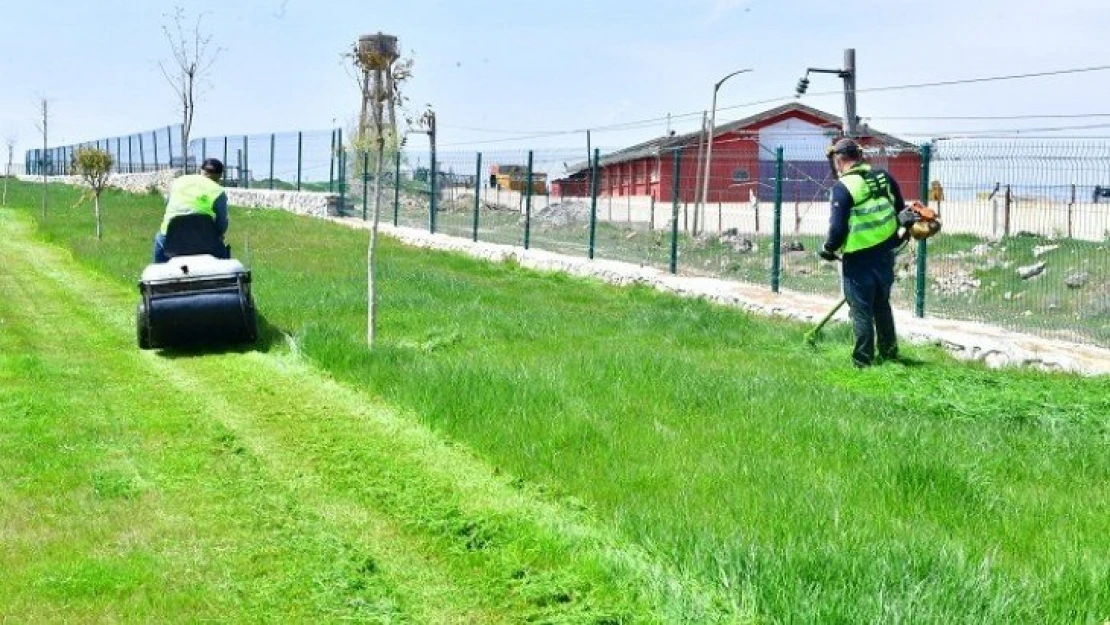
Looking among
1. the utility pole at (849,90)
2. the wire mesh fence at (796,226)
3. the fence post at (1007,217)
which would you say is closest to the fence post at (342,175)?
the wire mesh fence at (796,226)

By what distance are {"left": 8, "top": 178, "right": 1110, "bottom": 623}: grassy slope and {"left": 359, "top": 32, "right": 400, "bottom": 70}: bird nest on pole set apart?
221 centimetres

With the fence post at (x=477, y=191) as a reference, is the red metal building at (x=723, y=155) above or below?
above

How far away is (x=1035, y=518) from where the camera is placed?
577 cm

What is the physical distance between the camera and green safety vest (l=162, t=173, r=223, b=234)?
1162cm

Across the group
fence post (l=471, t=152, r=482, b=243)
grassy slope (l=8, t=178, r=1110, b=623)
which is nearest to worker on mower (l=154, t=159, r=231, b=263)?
grassy slope (l=8, t=178, r=1110, b=623)

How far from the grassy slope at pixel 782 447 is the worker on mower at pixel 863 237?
1.65 feet

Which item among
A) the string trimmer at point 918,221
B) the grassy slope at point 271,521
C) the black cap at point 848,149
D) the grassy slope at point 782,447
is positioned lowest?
the grassy slope at point 271,521

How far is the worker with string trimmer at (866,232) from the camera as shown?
10.3m

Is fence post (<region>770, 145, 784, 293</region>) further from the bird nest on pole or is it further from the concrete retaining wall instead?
the bird nest on pole

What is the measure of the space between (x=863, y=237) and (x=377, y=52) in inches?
161

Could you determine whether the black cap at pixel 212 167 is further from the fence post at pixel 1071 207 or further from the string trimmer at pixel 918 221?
the fence post at pixel 1071 207

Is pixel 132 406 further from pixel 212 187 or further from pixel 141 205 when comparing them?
pixel 141 205

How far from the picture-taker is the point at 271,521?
6133mm

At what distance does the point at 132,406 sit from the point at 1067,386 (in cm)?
643
